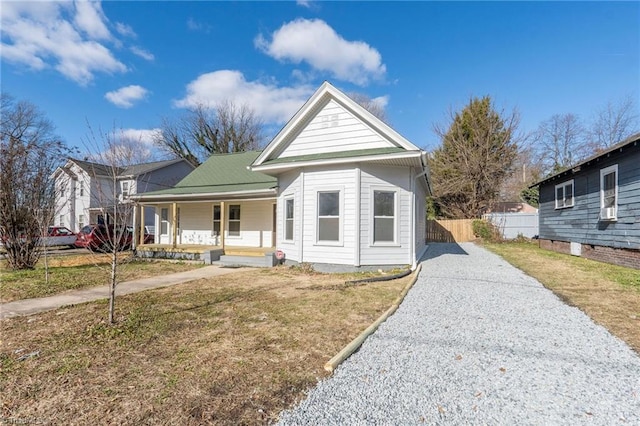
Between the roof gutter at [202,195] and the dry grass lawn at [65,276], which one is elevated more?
the roof gutter at [202,195]

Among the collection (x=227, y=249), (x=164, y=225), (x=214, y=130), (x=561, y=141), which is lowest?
(x=227, y=249)

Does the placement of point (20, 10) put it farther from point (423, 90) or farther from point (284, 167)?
point (423, 90)

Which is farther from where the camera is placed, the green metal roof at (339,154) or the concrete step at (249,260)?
the concrete step at (249,260)

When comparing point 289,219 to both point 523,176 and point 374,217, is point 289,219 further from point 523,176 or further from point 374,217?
point 523,176

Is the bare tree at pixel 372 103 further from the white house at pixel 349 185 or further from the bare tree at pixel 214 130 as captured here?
the white house at pixel 349 185

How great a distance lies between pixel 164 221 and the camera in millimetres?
16906

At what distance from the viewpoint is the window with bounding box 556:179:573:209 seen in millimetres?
13867

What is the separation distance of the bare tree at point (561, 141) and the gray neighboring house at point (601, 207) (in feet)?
64.2

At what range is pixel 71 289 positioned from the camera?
761cm

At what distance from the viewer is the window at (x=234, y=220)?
15.0m

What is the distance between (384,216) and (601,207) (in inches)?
331

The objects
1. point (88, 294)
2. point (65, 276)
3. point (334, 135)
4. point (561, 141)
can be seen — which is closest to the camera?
point (88, 294)

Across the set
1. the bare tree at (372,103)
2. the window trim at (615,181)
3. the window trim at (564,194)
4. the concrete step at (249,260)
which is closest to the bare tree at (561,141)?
the bare tree at (372,103)

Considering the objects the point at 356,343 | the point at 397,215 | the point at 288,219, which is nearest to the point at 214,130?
the point at 288,219
